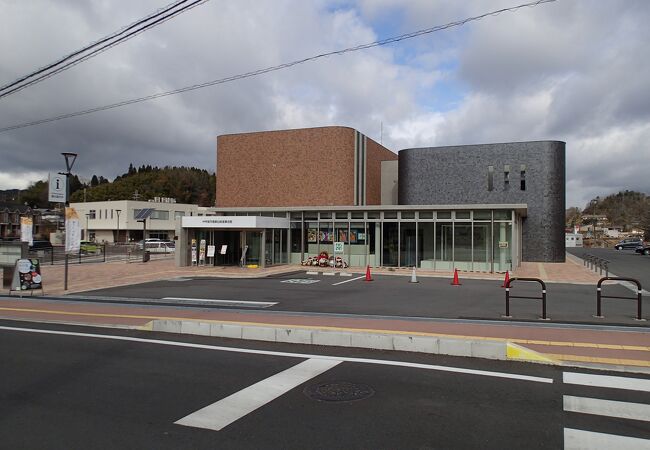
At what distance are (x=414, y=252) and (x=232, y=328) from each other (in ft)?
64.9

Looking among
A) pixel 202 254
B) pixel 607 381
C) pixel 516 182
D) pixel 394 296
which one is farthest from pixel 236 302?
pixel 516 182

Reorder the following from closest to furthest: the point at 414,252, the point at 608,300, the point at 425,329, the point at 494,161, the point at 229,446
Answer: the point at 229,446
the point at 425,329
the point at 608,300
the point at 414,252
the point at 494,161

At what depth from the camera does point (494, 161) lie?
34688 mm

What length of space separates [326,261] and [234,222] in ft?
18.9

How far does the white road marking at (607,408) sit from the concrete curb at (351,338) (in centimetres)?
175

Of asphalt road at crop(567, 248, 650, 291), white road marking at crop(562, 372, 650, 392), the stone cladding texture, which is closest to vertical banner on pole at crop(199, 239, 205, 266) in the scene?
the stone cladding texture

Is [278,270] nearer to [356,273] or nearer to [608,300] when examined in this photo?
[356,273]

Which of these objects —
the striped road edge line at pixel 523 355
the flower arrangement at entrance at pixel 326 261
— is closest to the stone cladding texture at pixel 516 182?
the flower arrangement at entrance at pixel 326 261

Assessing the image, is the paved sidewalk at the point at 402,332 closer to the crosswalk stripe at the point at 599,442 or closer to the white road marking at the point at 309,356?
the white road marking at the point at 309,356

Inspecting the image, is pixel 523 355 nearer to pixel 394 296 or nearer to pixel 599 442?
pixel 599 442

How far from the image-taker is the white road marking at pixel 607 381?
624 cm

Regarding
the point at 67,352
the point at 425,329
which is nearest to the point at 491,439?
the point at 425,329

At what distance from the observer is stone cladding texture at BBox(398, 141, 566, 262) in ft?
112

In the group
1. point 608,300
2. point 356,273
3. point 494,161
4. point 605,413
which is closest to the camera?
point 605,413
